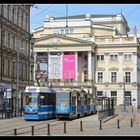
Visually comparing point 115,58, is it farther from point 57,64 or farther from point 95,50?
point 57,64

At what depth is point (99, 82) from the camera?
377ft

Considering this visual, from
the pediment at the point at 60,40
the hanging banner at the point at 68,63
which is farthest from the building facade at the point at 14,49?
the pediment at the point at 60,40

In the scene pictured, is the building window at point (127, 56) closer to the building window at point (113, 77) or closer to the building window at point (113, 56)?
the building window at point (113, 56)

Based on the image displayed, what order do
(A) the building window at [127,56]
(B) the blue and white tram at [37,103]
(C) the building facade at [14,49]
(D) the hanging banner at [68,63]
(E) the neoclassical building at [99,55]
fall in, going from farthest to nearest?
(A) the building window at [127,56]
(E) the neoclassical building at [99,55]
(D) the hanging banner at [68,63]
(C) the building facade at [14,49]
(B) the blue and white tram at [37,103]

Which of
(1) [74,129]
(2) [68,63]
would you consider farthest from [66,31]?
(1) [74,129]

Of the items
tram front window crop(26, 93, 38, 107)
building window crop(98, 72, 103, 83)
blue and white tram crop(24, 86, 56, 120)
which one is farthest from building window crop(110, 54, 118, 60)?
tram front window crop(26, 93, 38, 107)

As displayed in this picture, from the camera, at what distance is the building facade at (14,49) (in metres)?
52.3

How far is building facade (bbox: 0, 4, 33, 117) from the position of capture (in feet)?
172

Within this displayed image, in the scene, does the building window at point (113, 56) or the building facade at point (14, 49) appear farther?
the building window at point (113, 56)

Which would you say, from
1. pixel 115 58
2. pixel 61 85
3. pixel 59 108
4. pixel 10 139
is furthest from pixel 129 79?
pixel 10 139

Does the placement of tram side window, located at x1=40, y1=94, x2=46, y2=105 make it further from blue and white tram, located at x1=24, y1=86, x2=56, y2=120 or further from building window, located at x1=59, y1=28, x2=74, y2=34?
building window, located at x1=59, y1=28, x2=74, y2=34

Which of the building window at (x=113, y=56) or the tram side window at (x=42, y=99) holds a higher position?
the building window at (x=113, y=56)

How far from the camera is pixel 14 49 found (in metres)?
58.1

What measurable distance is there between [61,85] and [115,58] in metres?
17.8
